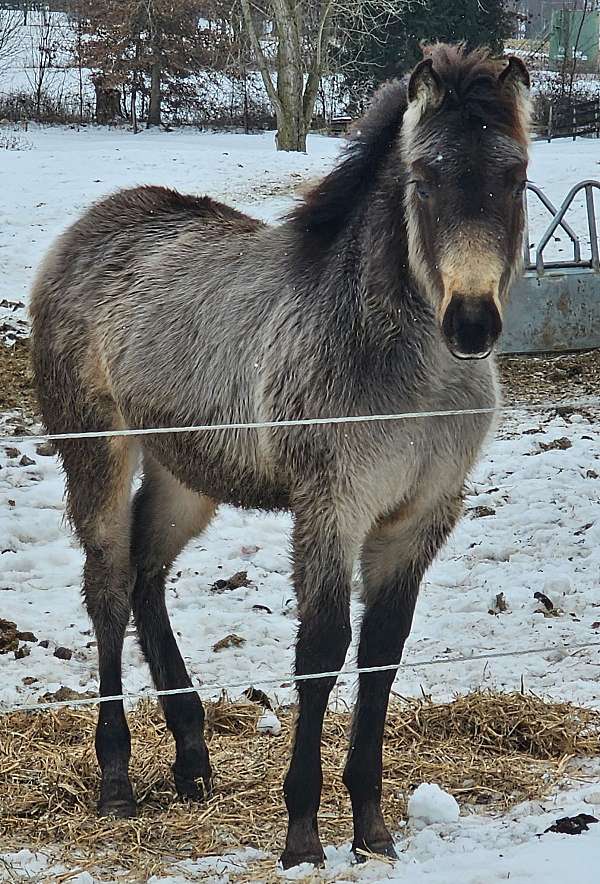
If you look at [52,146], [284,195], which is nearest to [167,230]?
[284,195]

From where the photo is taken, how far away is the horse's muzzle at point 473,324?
2.77 meters

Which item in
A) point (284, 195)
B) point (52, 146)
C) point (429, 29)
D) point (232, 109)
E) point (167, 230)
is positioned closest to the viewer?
point (167, 230)

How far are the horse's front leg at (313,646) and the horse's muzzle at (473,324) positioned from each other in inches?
27.6

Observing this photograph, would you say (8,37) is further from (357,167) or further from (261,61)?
(357,167)

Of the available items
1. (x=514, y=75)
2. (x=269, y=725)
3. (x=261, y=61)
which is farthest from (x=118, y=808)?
(x=261, y=61)

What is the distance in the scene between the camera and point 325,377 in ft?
10.8

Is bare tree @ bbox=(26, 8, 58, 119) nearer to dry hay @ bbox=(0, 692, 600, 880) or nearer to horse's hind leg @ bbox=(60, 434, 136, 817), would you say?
horse's hind leg @ bbox=(60, 434, 136, 817)

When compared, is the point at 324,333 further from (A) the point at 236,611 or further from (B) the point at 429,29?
(B) the point at 429,29

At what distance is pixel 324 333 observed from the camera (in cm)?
335

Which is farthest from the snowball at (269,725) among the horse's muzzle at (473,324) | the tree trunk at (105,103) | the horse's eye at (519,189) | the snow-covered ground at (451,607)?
the tree trunk at (105,103)

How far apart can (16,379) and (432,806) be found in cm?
613

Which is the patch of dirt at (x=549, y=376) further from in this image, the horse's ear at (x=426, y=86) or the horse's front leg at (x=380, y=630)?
the horse's ear at (x=426, y=86)

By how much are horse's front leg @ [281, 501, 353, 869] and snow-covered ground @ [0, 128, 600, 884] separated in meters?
0.16

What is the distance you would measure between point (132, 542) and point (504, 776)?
5.41 feet
